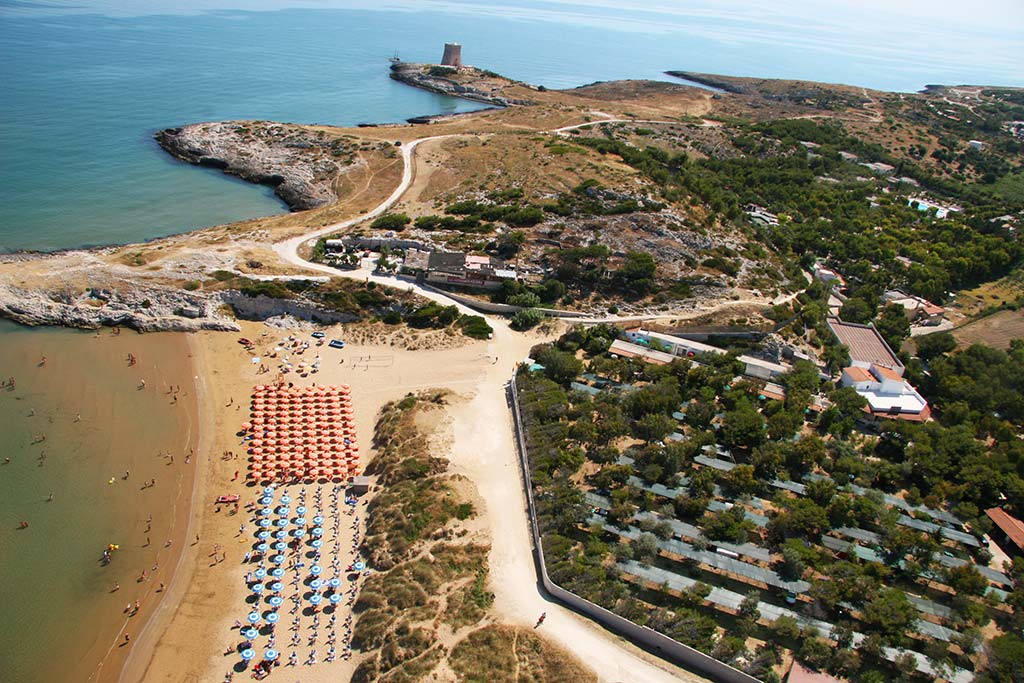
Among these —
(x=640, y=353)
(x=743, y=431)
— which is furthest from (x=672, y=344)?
(x=743, y=431)

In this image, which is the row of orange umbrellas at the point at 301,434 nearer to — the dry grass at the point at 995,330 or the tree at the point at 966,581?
the tree at the point at 966,581

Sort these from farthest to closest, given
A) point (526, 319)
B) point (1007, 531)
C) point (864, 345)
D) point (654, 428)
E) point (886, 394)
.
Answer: point (864, 345) → point (526, 319) → point (886, 394) → point (654, 428) → point (1007, 531)

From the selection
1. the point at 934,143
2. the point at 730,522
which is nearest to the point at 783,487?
the point at 730,522

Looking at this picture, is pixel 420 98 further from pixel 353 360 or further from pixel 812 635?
pixel 812 635

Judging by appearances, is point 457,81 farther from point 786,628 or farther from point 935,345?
point 786,628

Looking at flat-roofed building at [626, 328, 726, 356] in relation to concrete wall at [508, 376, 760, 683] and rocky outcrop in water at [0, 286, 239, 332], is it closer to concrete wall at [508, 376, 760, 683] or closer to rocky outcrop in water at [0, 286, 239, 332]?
concrete wall at [508, 376, 760, 683]

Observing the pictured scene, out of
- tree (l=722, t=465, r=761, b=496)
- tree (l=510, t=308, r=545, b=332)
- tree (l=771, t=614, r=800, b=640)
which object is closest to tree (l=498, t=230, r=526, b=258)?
tree (l=510, t=308, r=545, b=332)
